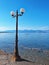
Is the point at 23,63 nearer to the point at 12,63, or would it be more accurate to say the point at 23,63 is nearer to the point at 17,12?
the point at 12,63

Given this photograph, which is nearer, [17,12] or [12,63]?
[12,63]

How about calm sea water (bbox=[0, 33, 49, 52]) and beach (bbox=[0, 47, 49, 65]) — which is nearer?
beach (bbox=[0, 47, 49, 65])

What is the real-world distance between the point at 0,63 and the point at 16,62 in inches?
29.3

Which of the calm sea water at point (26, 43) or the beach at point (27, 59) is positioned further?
the calm sea water at point (26, 43)

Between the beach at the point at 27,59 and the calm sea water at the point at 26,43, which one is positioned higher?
the beach at the point at 27,59

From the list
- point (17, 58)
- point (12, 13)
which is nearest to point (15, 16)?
point (12, 13)

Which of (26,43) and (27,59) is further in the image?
(26,43)

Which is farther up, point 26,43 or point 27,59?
point 27,59

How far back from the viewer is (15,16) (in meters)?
8.33

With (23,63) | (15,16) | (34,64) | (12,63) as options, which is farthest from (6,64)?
(15,16)

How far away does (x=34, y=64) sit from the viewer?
24.0ft

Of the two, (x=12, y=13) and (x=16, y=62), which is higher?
(x=12, y=13)

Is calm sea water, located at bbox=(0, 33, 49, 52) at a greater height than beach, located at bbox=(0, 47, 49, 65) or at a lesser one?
lesser

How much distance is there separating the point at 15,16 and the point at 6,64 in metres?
2.49
